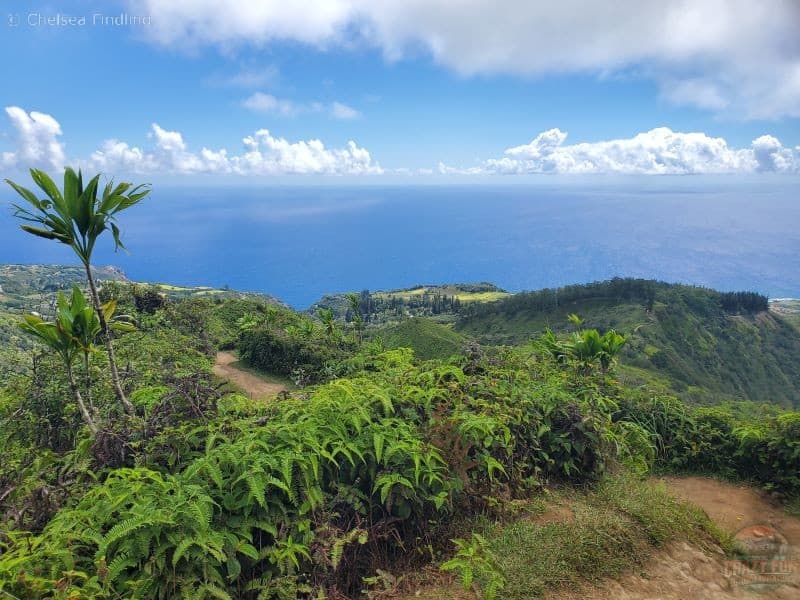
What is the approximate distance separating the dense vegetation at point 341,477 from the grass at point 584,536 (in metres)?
0.02

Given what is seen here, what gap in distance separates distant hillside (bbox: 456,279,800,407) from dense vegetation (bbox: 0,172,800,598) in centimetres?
5924

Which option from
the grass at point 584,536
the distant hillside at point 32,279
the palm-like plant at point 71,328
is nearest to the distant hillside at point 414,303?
the distant hillside at point 32,279

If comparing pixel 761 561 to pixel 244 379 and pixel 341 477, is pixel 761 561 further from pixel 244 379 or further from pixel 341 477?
pixel 244 379

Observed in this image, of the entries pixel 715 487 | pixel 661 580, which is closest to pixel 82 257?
pixel 661 580

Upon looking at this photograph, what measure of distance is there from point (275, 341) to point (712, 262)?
230m

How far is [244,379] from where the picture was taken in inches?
539

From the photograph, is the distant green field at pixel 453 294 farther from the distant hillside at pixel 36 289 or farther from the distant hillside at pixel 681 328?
the distant hillside at pixel 36 289

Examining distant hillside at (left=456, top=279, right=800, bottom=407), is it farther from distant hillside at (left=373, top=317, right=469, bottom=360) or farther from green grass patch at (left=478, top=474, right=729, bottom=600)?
green grass patch at (left=478, top=474, right=729, bottom=600)

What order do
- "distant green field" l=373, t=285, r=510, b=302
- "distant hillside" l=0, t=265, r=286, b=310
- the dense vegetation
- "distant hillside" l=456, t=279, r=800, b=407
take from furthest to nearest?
"distant green field" l=373, t=285, r=510, b=302, "distant hillside" l=0, t=265, r=286, b=310, "distant hillside" l=456, t=279, r=800, b=407, the dense vegetation

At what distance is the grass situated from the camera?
11.7 ft

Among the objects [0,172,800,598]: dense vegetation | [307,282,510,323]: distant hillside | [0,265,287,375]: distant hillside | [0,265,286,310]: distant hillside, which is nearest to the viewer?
[0,172,800,598]: dense vegetation

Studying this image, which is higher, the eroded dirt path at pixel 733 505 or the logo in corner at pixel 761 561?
the logo in corner at pixel 761 561

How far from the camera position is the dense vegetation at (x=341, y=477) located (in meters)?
2.98

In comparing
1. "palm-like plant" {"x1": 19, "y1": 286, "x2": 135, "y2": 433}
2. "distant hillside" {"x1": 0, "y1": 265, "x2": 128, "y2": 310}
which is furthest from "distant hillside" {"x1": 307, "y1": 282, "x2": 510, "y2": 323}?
"palm-like plant" {"x1": 19, "y1": 286, "x2": 135, "y2": 433}
